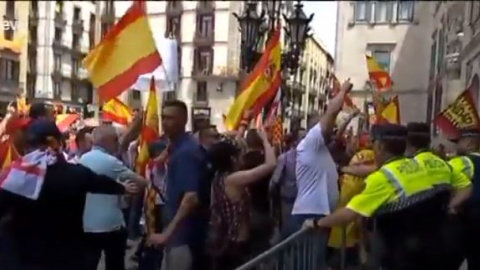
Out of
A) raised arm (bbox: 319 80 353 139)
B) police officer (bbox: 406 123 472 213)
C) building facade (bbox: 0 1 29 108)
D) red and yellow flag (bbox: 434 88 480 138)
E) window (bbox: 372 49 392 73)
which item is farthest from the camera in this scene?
window (bbox: 372 49 392 73)

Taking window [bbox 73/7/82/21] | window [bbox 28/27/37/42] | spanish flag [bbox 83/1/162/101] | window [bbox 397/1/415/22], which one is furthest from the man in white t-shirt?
window [bbox 73/7/82/21]

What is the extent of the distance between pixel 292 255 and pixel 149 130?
151 inches

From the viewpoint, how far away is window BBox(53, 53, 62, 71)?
57.9 meters

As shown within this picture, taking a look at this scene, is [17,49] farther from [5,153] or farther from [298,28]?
[5,153]

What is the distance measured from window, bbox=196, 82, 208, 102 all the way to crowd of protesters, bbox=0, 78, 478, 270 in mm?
50545

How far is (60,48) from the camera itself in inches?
2304

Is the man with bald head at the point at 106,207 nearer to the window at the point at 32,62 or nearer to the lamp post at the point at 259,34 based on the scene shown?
the lamp post at the point at 259,34

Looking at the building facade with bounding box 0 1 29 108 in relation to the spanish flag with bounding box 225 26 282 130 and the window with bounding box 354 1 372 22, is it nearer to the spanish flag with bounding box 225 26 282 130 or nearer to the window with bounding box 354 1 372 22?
the spanish flag with bounding box 225 26 282 130

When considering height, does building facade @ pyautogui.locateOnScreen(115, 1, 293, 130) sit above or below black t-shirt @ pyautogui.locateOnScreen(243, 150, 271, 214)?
above

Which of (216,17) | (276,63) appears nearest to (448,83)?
(276,63)

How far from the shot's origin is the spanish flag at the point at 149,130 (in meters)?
9.43

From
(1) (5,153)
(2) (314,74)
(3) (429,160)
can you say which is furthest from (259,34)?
(2) (314,74)

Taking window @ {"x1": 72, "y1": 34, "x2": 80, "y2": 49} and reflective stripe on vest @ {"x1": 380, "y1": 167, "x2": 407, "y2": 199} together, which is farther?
window @ {"x1": 72, "y1": 34, "x2": 80, "y2": 49}

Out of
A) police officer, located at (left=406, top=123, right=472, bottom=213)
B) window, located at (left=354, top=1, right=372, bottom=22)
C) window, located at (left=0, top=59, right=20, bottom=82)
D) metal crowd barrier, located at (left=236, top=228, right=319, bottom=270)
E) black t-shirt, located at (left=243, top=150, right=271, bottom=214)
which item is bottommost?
metal crowd barrier, located at (left=236, top=228, right=319, bottom=270)
